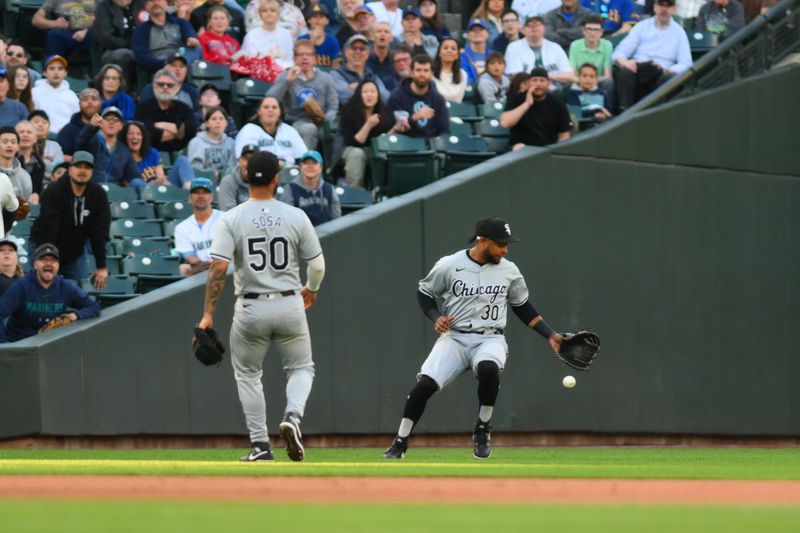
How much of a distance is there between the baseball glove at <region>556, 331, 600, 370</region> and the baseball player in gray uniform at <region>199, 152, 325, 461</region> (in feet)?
7.16

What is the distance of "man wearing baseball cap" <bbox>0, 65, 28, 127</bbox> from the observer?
14.4 metres

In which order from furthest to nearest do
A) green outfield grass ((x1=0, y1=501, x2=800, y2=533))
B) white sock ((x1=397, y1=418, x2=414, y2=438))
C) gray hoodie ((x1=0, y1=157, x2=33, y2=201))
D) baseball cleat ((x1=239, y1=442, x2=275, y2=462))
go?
1. gray hoodie ((x1=0, y1=157, x2=33, y2=201))
2. white sock ((x1=397, y1=418, x2=414, y2=438))
3. baseball cleat ((x1=239, y1=442, x2=275, y2=462))
4. green outfield grass ((x1=0, y1=501, x2=800, y2=533))

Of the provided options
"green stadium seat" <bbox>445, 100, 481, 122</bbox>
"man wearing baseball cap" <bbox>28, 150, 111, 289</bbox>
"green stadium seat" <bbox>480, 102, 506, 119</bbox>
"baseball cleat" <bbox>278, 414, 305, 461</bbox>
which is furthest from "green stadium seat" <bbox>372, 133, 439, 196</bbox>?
"baseball cleat" <bbox>278, 414, 305, 461</bbox>

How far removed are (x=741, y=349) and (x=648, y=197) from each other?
6.05ft

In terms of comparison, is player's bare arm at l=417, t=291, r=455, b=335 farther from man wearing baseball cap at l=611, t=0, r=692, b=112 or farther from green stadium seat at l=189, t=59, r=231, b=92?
man wearing baseball cap at l=611, t=0, r=692, b=112

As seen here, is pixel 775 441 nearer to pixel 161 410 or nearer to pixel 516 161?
pixel 516 161

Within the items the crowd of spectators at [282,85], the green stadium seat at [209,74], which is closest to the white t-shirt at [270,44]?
the crowd of spectators at [282,85]

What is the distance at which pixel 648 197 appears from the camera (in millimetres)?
15828

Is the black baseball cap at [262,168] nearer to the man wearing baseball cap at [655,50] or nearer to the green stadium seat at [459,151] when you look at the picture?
the green stadium seat at [459,151]

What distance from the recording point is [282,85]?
1567 centimetres

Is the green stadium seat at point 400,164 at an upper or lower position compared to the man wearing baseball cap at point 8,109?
lower

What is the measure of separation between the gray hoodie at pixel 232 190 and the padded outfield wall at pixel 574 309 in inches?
29.1

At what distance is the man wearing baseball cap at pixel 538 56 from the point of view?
16688 mm

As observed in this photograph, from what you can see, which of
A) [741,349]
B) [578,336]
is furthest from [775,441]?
[578,336]
